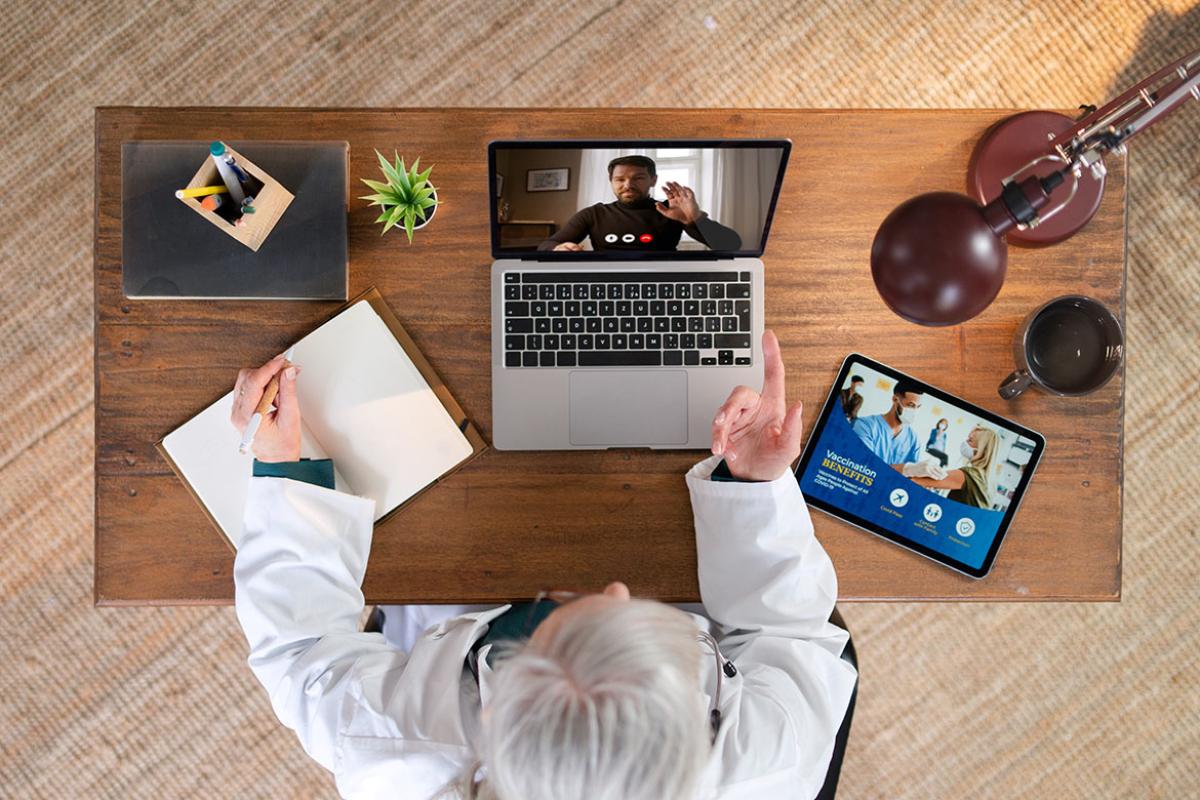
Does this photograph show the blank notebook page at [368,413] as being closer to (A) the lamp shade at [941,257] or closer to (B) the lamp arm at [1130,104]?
(A) the lamp shade at [941,257]

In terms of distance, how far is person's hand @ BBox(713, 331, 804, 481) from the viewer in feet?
3.07

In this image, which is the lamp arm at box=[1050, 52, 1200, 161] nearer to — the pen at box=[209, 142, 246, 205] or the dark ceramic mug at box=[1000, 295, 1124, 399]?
the dark ceramic mug at box=[1000, 295, 1124, 399]

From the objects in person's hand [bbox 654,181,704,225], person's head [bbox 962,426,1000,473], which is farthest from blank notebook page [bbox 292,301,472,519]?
person's head [bbox 962,426,1000,473]

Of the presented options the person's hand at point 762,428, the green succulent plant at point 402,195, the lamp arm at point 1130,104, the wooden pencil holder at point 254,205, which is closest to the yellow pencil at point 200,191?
the wooden pencil holder at point 254,205

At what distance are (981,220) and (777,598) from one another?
1.54 ft

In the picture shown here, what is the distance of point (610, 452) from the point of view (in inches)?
40.6

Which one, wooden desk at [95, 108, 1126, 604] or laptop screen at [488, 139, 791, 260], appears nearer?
laptop screen at [488, 139, 791, 260]

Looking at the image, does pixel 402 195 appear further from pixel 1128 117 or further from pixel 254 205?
pixel 1128 117

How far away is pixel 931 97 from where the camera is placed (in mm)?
1577

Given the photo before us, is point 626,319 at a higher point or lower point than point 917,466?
higher

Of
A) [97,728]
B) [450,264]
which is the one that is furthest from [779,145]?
[97,728]

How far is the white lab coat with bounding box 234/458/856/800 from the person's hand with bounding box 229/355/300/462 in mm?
41

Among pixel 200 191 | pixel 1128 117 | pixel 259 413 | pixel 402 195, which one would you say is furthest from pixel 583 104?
pixel 1128 117

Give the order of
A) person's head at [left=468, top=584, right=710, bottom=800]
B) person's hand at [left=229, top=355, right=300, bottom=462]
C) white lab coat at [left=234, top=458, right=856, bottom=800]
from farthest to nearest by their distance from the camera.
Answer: person's hand at [left=229, top=355, right=300, bottom=462] → white lab coat at [left=234, top=458, right=856, bottom=800] → person's head at [left=468, top=584, right=710, bottom=800]
